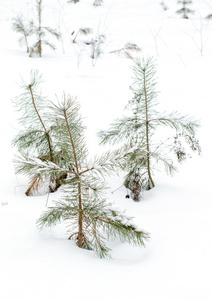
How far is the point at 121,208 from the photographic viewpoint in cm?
193

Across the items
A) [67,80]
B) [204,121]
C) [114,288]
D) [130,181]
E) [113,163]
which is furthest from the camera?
[67,80]

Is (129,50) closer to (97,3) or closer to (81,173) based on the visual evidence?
(81,173)

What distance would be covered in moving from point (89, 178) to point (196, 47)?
5.04 m

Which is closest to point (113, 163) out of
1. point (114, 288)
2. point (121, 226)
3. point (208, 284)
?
point (121, 226)

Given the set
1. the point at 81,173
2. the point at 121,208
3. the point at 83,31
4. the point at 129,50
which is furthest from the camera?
the point at 83,31

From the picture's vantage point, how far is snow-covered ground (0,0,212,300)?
1127mm

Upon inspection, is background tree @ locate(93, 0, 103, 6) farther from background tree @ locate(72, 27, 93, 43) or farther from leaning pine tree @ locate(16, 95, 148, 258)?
leaning pine tree @ locate(16, 95, 148, 258)

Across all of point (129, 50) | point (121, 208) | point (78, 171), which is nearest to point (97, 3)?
point (129, 50)

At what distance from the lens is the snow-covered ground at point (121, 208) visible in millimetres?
1127

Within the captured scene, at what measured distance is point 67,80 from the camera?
14.0 ft

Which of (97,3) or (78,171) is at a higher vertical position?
(97,3)

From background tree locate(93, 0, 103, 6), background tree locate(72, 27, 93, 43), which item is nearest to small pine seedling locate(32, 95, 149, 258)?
background tree locate(72, 27, 93, 43)

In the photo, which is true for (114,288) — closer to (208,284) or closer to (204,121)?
(208,284)

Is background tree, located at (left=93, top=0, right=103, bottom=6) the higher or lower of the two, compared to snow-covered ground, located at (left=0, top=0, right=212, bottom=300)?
higher
